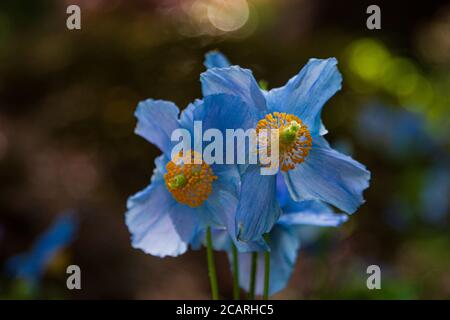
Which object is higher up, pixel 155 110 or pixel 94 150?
pixel 94 150

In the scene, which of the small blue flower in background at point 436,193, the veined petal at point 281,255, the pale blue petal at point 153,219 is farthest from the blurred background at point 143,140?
the pale blue petal at point 153,219

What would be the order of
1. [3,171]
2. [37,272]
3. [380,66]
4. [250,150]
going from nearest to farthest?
[250,150] → [37,272] → [3,171] → [380,66]

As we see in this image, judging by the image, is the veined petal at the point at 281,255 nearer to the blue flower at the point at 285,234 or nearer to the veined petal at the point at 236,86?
the blue flower at the point at 285,234

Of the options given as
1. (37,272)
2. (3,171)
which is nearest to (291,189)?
(37,272)
